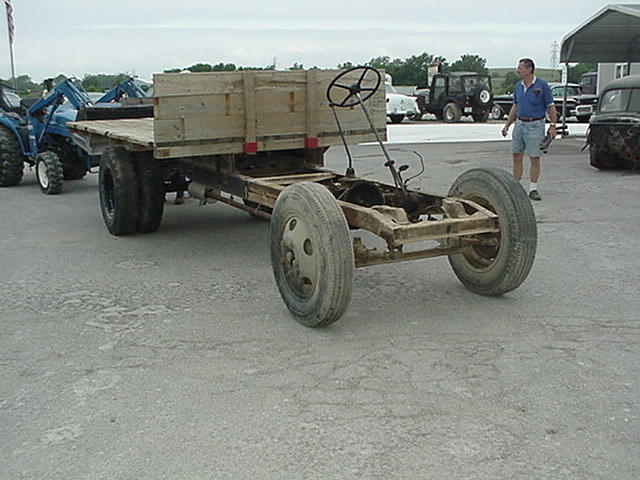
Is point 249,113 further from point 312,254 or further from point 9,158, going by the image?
point 9,158

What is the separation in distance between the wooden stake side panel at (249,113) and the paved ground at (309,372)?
1174mm

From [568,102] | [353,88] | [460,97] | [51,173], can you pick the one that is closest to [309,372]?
[353,88]

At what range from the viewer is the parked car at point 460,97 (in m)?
30.3

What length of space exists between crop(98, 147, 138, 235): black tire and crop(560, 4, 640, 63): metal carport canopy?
533 inches

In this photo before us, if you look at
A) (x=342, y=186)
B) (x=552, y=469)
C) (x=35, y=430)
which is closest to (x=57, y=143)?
(x=342, y=186)

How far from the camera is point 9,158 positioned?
482 inches

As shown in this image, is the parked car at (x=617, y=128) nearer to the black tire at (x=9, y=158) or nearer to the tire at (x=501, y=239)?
the tire at (x=501, y=239)

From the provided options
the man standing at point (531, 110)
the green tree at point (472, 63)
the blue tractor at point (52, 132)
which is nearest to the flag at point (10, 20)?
the blue tractor at point (52, 132)

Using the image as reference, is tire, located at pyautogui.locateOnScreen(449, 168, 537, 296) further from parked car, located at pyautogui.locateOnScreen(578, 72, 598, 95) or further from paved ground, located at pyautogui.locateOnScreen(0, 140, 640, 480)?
parked car, located at pyautogui.locateOnScreen(578, 72, 598, 95)

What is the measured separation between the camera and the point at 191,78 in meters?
6.40

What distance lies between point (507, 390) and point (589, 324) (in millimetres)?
1363

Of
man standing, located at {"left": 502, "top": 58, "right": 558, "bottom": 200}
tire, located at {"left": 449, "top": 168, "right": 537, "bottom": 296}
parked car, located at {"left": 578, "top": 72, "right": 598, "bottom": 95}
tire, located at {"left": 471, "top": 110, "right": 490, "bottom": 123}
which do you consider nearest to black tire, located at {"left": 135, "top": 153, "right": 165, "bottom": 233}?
tire, located at {"left": 449, "top": 168, "right": 537, "bottom": 296}

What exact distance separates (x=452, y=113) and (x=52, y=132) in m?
21.3

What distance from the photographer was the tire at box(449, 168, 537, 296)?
5309 millimetres
